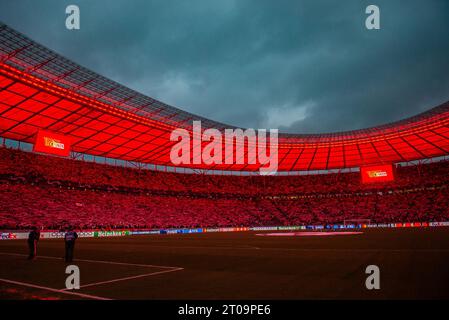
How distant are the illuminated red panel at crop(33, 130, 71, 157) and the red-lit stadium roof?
271 centimetres

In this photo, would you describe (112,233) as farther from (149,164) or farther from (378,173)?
(378,173)

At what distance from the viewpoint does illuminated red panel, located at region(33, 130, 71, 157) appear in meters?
41.8

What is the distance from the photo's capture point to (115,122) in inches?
1890

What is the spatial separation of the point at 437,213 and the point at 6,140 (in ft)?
255

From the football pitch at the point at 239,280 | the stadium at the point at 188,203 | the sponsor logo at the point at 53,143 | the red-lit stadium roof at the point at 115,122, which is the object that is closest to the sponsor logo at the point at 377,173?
the stadium at the point at 188,203

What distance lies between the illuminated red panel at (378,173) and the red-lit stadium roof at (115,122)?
15.5ft

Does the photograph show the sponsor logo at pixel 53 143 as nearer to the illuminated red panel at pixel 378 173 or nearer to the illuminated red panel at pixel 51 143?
the illuminated red panel at pixel 51 143

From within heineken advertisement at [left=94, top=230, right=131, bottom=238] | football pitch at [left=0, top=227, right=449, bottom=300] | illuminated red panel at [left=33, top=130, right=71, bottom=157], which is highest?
Answer: illuminated red panel at [left=33, top=130, right=71, bottom=157]

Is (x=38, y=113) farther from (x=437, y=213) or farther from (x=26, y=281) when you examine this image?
(x=437, y=213)

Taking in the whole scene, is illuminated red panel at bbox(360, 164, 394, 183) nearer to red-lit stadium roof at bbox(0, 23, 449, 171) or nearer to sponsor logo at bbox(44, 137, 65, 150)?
red-lit stadium roof at bbox(0, 23, 449, 171)

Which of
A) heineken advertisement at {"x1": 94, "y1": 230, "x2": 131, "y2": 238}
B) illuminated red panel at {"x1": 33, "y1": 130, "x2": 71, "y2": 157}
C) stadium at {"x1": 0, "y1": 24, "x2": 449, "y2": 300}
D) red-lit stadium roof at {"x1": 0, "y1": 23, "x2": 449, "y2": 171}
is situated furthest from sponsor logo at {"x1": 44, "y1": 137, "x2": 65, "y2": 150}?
heineken advertisement at {"x1": 94, "y1": 230, "x2": 131, "y2": 238}

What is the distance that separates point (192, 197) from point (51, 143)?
119 ft

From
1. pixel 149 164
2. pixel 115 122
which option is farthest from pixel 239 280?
pixel 149 164

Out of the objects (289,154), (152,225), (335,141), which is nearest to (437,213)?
(335,141)
